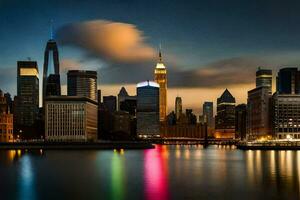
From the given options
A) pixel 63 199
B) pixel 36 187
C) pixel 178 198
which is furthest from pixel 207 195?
pixel 36 187

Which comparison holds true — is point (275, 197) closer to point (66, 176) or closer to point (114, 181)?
point (114, 181)

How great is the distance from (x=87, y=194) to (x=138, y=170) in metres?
32.2

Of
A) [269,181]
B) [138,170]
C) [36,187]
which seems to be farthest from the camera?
[138,170]

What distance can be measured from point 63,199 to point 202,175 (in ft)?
99.0

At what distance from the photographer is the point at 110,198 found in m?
53.5

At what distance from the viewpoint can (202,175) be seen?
3073 inches

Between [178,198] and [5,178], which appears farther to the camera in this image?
[5,178]

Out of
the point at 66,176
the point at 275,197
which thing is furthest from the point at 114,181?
the point at 275,197

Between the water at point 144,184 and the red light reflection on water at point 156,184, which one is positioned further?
the water at point 144,184

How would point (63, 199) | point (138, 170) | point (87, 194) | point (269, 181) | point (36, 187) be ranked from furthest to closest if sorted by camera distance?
point (138, 170) → point (269, 181) → point (36, 187) → point (87, 194) → point (63, 199)

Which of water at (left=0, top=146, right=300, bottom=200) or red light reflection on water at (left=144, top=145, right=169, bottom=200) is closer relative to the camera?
red light reflection on water at (left=144, top=145, right=169, bottom=200)

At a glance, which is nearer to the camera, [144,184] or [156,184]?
[156,184]

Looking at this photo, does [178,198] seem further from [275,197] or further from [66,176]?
[66,176]

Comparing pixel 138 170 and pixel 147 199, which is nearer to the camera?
pixel 147 199
